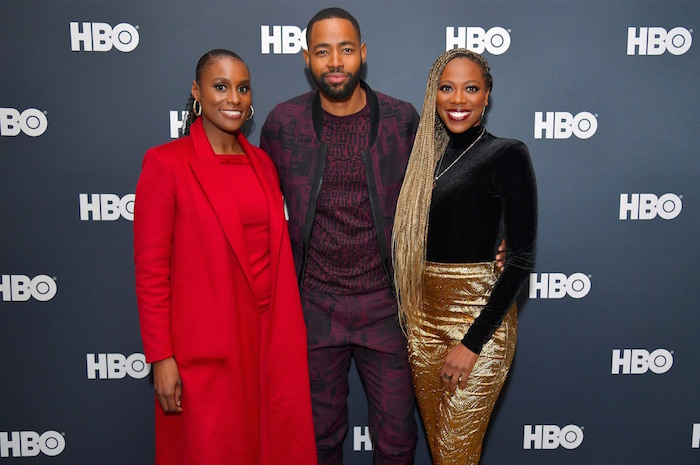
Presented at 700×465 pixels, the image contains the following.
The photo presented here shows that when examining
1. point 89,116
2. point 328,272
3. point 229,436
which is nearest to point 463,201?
point 328,272

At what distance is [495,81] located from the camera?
226 cm

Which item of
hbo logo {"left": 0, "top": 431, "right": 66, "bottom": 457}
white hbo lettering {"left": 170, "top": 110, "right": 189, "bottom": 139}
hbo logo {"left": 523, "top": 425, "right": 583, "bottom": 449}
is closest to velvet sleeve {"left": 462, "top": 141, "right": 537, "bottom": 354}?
hbo logo {"left": 523, "top": 425, "right": 583, "bottom": 449}

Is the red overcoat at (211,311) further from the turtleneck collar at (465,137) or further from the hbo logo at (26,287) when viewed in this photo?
the hbo logo at (26,287)

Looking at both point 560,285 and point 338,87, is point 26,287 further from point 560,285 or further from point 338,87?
point 560,285

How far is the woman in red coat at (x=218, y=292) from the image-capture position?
158cm

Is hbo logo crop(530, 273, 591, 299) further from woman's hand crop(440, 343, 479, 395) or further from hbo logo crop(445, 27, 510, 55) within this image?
hbo logo crop(445, 27, 510, 55)

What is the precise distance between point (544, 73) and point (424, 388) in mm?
1370

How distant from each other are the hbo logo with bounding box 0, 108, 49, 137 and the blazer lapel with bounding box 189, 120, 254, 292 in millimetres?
982

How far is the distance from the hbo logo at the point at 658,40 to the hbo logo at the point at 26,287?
260cm

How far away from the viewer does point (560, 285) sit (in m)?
2.39

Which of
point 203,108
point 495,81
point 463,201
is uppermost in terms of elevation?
point 495,81

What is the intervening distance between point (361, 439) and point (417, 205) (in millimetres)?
1280

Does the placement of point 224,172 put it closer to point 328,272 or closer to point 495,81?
point 328,272

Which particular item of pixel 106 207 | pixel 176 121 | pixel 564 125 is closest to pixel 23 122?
pixel 106 207
